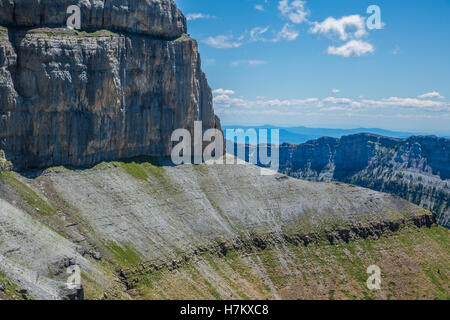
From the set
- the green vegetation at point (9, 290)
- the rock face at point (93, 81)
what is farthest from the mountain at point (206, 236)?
the rock face at point (93, 81)

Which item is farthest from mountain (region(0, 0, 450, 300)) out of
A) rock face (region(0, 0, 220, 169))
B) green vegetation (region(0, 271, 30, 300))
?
green vegetation (region(0, 271, 30, 300))

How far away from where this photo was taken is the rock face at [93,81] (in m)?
86.8

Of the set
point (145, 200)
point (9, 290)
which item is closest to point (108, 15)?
point (145, 200)

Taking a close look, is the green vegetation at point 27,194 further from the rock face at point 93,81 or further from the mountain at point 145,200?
the rock face at point 93,81

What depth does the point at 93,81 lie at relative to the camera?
96375mm

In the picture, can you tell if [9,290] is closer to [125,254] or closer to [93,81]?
[125,254]

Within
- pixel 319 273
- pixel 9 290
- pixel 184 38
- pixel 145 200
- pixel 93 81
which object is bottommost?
pixel 319 273

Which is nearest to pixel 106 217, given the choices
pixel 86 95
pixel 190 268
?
pixel 190 268

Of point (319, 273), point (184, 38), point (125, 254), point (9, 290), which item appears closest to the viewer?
point (9, 290)

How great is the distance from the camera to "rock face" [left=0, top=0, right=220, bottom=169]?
86.8 meters

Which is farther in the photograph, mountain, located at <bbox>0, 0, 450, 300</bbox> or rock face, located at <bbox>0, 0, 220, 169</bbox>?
rock face, located at <bbox>0, 0, 220, 169</bbox>

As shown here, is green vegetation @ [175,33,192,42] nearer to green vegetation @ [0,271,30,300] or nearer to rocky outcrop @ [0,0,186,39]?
rocky outcrop @ [0,0,186,39]

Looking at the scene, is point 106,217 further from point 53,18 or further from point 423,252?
point 423,252

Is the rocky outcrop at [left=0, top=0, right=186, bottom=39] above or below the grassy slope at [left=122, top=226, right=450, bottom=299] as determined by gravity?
above
